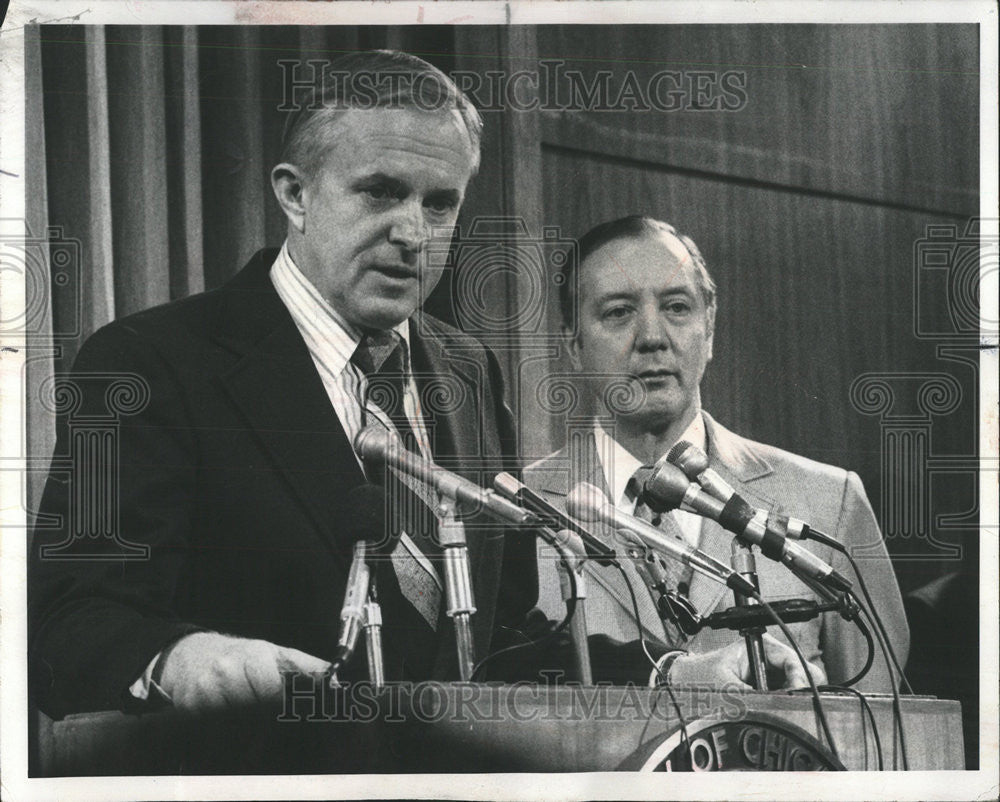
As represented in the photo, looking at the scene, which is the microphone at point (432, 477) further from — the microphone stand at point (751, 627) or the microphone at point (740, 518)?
the microphone stand at point (751, 627)

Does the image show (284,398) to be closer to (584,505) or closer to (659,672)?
(584,505)

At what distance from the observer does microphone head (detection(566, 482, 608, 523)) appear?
14.8 feet

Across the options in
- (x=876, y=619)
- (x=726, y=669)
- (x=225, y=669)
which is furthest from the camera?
(x=876, y=619)

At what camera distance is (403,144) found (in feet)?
14.8

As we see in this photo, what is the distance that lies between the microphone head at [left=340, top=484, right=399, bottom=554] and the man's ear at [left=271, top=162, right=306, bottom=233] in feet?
2.98

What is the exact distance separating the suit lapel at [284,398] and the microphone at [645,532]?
724 millimetres

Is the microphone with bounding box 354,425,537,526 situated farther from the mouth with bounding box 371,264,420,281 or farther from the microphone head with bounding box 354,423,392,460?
the mouth with bounding box 371,264,420,281

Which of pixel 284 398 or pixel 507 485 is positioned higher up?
pixel 284 398

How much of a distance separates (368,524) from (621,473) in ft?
2.78

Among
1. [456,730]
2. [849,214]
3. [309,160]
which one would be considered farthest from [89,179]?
[849,214]

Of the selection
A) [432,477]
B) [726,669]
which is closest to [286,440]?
[432,477]

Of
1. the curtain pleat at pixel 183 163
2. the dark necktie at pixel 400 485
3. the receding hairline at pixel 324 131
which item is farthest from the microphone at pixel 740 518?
the curtain pleat at pixel 183 163

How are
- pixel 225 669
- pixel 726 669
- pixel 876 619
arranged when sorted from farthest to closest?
pixel 876 619, pixel 726 669, pixel 225 669

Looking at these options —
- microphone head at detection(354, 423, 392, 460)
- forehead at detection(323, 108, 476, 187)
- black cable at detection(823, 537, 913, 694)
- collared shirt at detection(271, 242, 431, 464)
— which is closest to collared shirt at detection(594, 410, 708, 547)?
black cable at detection(823, 537, 913, 694)
